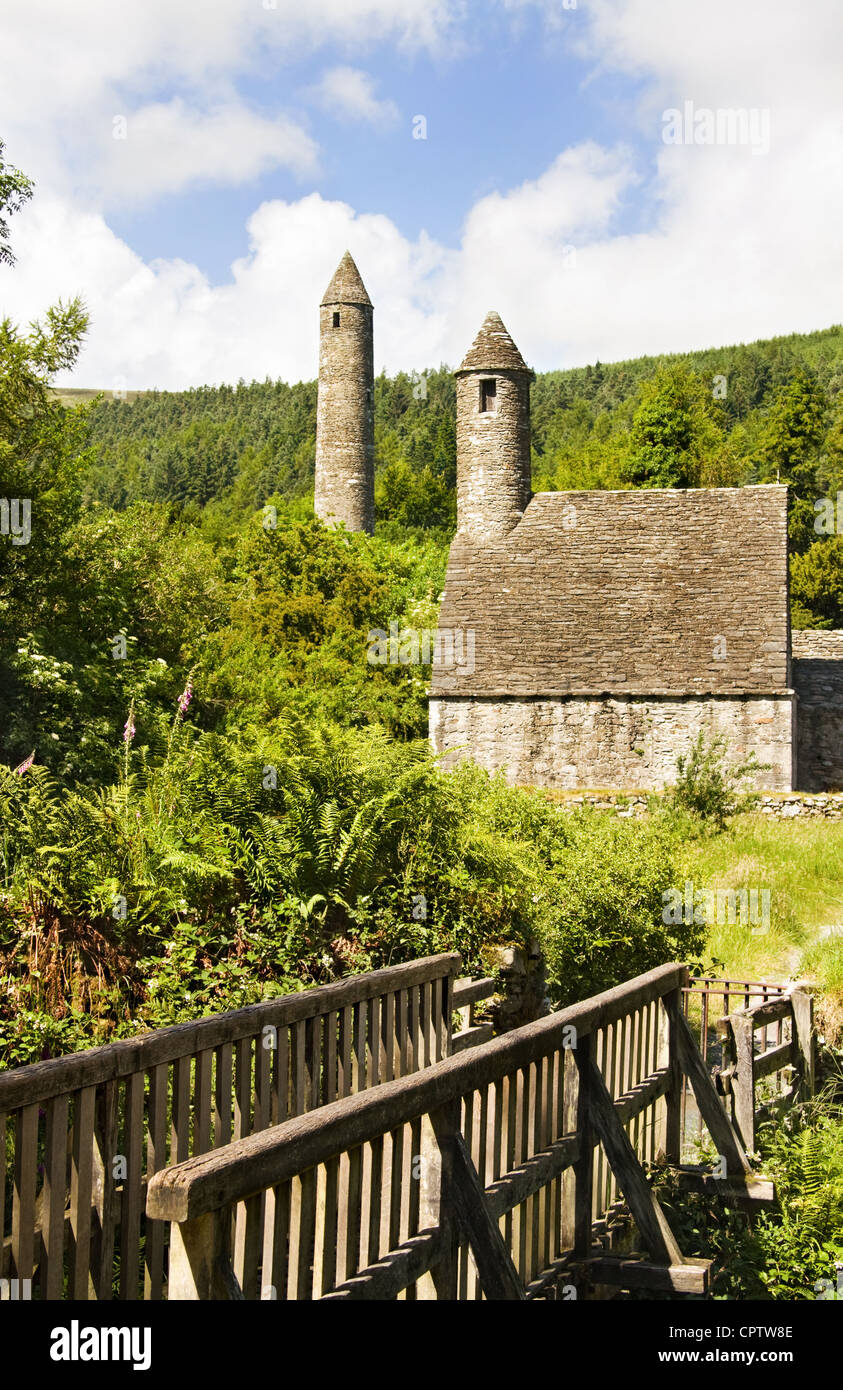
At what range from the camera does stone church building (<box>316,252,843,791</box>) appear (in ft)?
80.8

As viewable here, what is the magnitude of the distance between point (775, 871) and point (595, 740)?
810cm

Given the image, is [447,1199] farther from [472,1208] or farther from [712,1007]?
[712,1007]

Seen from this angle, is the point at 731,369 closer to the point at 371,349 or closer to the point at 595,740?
the point at 371,349

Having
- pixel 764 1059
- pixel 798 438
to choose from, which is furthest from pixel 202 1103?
pixel 798 438

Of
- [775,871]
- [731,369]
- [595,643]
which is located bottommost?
[775,871]

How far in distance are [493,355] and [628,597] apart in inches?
300

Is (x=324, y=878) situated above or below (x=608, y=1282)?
above

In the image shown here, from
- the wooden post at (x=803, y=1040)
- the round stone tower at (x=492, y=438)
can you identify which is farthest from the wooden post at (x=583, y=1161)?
the round stone tower at (x=492, y=438)

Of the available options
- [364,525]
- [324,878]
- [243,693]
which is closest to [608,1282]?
[324,878]

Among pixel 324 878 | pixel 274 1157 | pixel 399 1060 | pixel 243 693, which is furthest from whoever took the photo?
pixel 243 693

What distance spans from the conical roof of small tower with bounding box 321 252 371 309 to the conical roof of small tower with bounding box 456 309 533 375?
1469 centimetres

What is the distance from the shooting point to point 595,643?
25.8 meters

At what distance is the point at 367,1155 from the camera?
138 inches

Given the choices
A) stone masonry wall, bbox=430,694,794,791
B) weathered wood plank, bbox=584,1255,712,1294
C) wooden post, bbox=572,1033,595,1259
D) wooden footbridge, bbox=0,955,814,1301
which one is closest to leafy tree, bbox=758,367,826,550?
stone masonry wall, bbox=430,694,794,791
